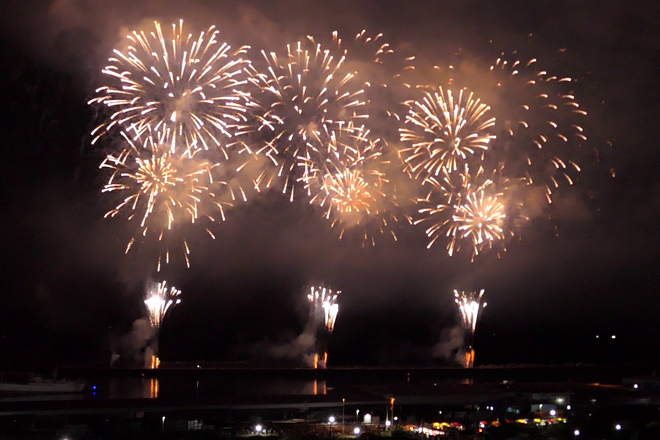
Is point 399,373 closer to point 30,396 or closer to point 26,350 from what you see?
point 26,350

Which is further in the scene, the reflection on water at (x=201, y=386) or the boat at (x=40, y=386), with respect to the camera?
the reflection on water at (x=201, y=386)

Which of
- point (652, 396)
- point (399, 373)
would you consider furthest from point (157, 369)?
point (652, 396)

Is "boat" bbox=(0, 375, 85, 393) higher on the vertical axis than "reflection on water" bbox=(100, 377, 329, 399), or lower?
higher

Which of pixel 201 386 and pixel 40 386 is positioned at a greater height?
pixel 40 386

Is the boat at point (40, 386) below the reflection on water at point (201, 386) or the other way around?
the other way around

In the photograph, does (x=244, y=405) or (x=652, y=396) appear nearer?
(x=244, y=405)

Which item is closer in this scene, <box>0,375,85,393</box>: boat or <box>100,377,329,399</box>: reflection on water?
<box>0,375,85,393</box>: boat

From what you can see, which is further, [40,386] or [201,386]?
[201,386]

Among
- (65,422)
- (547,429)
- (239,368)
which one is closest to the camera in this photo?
(547,429)
